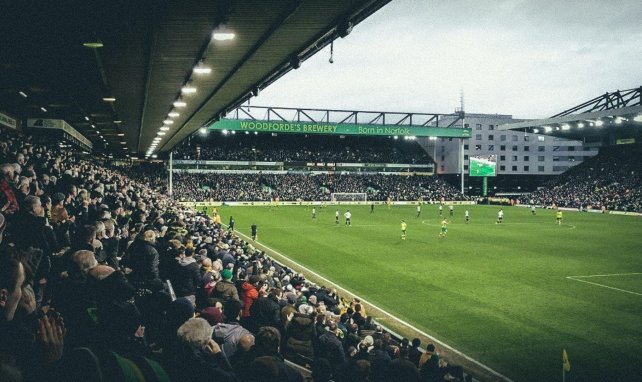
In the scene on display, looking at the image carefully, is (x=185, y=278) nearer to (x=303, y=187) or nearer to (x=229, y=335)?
(x=229, y=335)

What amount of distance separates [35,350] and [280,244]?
25.4m

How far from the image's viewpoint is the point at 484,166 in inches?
3014

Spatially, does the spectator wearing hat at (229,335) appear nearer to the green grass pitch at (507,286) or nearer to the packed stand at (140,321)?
the packed stand at (140,321)

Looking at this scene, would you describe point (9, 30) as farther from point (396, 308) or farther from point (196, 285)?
point (396, 308)

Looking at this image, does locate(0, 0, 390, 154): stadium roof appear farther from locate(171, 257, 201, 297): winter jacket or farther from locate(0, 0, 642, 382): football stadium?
locate(171, 257, 201, 297): winter jacket

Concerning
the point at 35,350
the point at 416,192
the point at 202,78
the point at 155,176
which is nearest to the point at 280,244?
the point at 202,78

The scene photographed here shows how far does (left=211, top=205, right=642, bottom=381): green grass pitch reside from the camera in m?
11.1

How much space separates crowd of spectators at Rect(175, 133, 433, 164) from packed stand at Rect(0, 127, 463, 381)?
70161mm

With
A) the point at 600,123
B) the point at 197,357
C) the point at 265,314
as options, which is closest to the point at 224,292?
the point at 265,314

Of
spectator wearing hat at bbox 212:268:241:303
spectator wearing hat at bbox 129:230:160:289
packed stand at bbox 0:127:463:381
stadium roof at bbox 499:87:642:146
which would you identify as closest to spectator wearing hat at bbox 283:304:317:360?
packed stand at bbox 0:127:463:381

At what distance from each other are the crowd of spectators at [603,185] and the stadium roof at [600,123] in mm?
3568

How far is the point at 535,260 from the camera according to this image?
23406mm

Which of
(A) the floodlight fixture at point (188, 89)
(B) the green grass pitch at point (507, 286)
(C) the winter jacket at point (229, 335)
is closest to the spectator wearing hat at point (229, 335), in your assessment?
(C) the winter jacket at point (229, 335)

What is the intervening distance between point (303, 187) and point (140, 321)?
71727 millimetres
